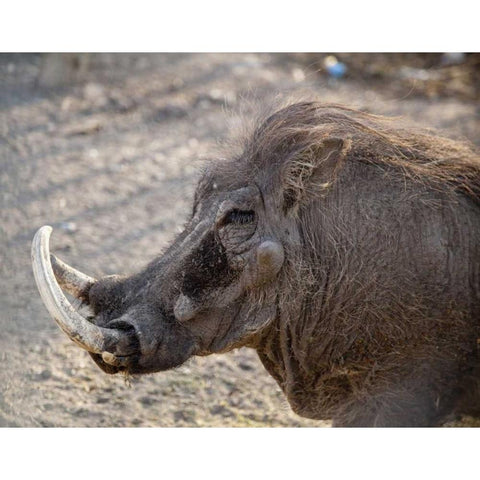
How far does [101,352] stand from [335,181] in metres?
0.95

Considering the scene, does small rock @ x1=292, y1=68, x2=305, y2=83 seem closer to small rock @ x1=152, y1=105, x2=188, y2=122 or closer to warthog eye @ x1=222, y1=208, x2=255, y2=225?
small rock @ x1=152, y1=105, x2=188, y2=122

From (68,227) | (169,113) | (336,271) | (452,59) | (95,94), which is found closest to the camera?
(336,271)

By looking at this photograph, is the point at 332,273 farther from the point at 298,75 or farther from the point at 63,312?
the point at 298,75

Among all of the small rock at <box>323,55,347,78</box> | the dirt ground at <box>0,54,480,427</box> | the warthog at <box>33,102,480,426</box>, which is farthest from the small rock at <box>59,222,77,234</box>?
the small rock at <box>323,55,347,78</box>

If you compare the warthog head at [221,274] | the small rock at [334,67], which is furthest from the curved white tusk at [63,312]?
the small rock at [334,67]

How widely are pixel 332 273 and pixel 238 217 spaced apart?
14.8 inches

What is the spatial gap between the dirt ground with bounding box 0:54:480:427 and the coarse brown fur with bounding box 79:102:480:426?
1.29 feet

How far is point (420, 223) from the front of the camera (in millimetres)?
2650

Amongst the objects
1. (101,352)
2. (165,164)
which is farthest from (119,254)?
(101,352)

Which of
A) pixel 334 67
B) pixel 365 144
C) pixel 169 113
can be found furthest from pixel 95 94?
pixel 365 144

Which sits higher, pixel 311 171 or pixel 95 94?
pixel 95 94

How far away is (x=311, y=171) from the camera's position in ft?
8.55

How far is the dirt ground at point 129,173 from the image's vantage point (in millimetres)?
3455

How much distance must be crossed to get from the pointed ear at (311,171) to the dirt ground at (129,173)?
536 millimetres
